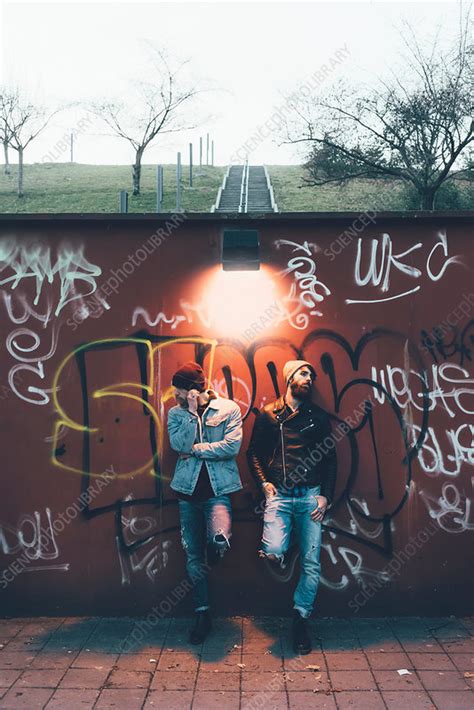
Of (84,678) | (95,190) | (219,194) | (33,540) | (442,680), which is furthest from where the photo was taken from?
(95,190)

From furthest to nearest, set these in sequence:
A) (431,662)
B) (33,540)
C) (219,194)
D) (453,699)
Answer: (219,194) → (33,540) → (431,662) → (453,699)

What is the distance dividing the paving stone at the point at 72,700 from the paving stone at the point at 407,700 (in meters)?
1.71

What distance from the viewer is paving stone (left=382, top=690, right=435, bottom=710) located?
3.85m

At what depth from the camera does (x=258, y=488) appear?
497cm

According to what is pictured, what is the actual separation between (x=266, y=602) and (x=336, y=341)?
201cm

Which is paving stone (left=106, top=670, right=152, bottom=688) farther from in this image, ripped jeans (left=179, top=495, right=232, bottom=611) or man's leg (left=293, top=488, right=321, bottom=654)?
man's leg (left=293, top=488, right=321, bottom=654)

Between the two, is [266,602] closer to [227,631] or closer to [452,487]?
[227,631]

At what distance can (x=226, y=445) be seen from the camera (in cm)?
470

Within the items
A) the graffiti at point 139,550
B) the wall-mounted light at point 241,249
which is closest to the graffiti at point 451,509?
the graffiti at point 139,550

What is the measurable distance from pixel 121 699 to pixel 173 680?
353 millimetres

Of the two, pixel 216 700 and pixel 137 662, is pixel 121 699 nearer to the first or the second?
pixel 137 662

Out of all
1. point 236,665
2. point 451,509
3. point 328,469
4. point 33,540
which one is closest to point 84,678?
point 236,665

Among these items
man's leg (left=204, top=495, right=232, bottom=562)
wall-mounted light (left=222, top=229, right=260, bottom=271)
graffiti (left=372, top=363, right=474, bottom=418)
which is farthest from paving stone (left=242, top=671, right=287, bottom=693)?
wall-mounted light (left=222, top=229, right=260, bottom=271)

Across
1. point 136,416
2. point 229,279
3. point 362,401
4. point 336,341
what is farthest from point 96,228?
point 362,401
